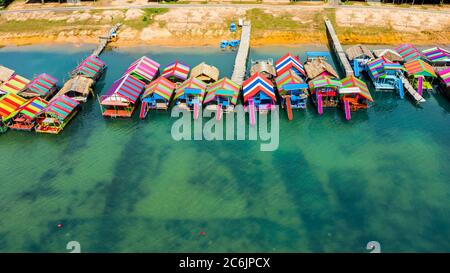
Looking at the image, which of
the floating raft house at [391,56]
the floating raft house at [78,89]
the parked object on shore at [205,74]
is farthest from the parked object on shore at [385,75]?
the floating raft house at [78,89]

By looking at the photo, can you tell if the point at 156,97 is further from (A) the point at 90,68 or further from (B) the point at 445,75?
(B) the point at 445,75

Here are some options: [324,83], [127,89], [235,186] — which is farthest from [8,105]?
[324,83]

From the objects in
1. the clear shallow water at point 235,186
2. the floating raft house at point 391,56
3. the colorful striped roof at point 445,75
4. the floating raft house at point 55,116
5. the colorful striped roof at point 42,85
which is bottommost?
the clear shallow water at point 235,186

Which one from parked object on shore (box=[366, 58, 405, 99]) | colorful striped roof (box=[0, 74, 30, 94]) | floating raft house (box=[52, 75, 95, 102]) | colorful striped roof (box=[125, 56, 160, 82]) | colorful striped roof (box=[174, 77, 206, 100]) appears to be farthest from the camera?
colorful striped roof (box=[125, 56, 160, 82])

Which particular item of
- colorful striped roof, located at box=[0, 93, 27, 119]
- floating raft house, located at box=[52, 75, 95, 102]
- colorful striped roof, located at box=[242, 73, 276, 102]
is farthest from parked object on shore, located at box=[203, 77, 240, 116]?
colorful striped roof, located at box=[0, 93, 27, 119]

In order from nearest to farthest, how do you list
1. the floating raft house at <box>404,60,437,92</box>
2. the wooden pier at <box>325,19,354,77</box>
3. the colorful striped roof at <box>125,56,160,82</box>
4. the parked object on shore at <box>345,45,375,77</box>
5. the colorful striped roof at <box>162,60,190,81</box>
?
the floating raft house at <box>404,60,437,92</box>
the colorful striped roof at <box>162,60,190,81</box>
the colorful striped roof at <box>125,56,160,82</box>
the wooden pier at <box>325,19,354,77</box>
the parked object on shore at <box>345,45,375,77</box>

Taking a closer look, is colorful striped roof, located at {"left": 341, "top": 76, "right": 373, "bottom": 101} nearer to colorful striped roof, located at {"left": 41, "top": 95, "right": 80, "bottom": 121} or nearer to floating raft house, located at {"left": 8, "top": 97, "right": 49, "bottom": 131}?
colorful striped roof, located at {"left": 41, "top": 95, "right": 80, "bottom": 121}

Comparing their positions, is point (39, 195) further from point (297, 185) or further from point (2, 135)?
point (297, 185)

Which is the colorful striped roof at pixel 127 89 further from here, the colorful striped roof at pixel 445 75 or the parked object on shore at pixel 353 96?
the colorful striped roof at pixel 445 75
